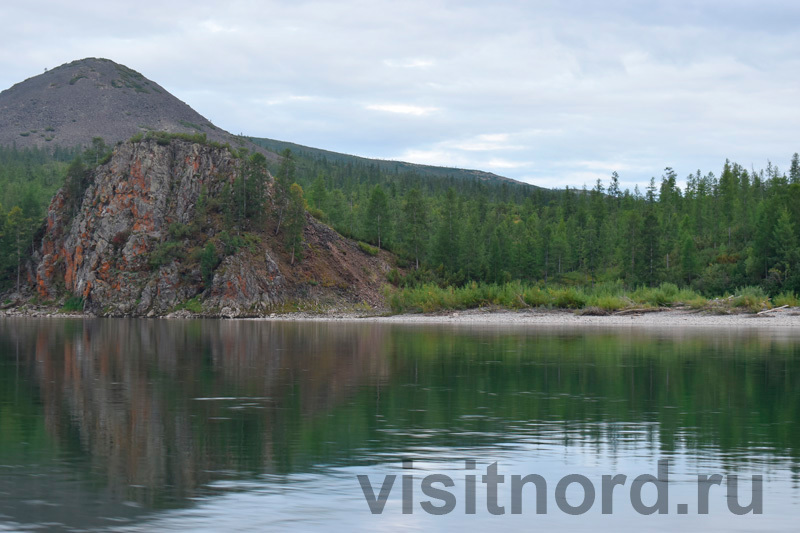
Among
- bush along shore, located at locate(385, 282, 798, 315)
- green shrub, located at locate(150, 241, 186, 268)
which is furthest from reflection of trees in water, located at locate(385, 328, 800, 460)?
green shrub, located at locate(150, 241, 186, 268)

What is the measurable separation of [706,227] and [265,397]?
141 metres

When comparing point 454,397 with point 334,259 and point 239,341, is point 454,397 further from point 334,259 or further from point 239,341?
point 334,259

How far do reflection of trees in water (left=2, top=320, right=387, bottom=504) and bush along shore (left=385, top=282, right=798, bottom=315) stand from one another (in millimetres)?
42491

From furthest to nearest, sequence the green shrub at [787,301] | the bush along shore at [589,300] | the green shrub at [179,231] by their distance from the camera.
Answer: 1. the green shrub at [179,231]
2. the bush along shore at [589,300]
3. the green shrub at [787,301]

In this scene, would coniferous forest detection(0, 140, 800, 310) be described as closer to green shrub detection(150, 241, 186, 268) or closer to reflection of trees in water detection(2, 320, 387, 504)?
green shrub detection(150, 241, 186, 268)

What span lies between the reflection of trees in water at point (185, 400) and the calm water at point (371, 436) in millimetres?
95

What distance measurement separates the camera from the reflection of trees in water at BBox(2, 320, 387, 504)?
16234 mm

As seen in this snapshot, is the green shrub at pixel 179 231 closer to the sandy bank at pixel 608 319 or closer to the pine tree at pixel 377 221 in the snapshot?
the pine tree at pixel 377 221

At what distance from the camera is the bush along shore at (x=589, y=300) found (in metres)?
81.8

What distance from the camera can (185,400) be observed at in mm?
25469

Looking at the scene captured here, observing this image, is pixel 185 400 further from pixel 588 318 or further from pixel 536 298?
pixel 536 298

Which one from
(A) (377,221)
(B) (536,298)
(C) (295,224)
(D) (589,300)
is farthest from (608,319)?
(A) (377,221)

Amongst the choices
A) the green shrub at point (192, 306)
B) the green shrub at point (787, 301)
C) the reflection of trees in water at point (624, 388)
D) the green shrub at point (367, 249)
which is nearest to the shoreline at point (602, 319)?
the green shrub at point (787, 301)

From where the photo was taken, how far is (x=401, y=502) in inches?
526
